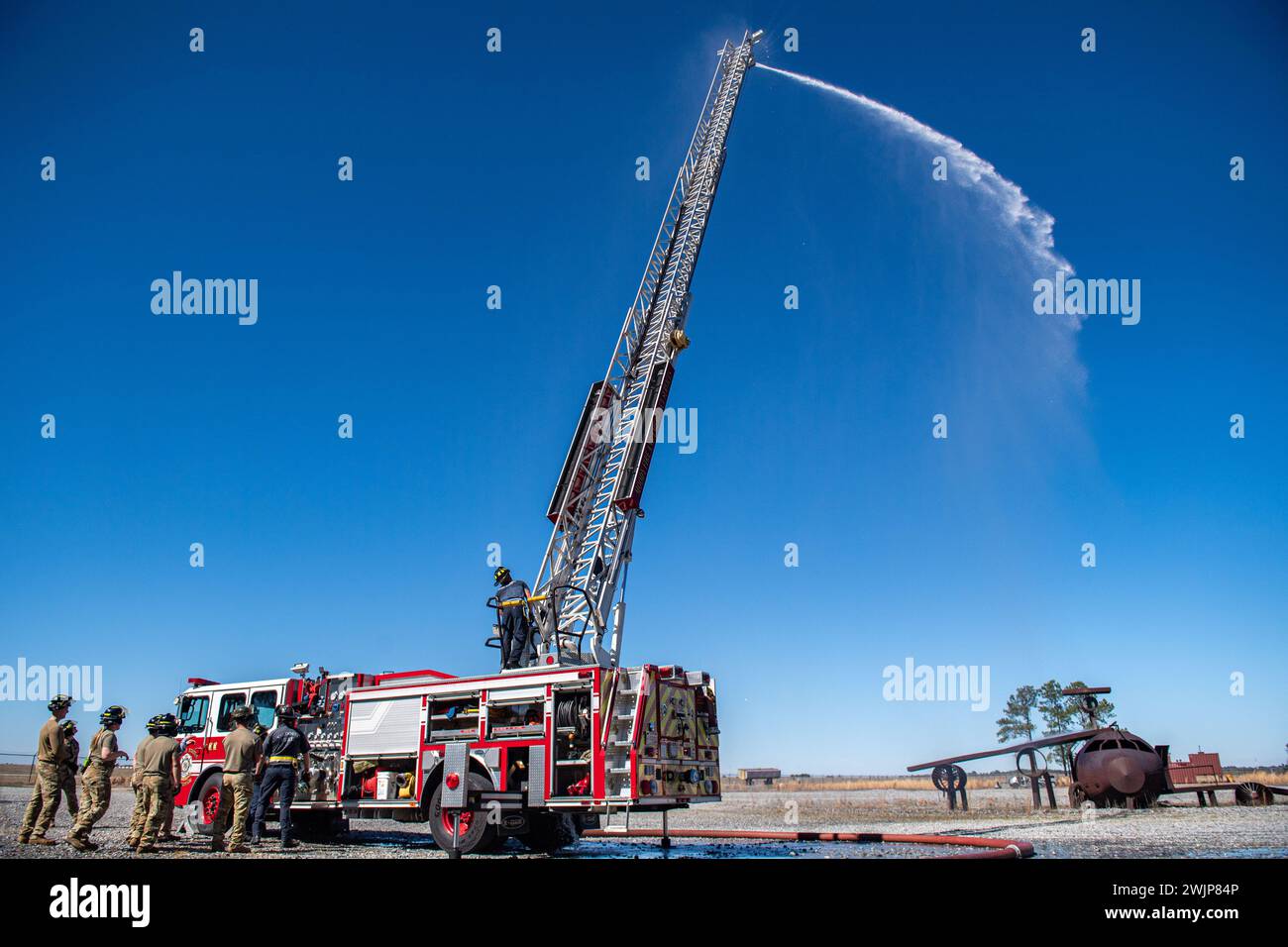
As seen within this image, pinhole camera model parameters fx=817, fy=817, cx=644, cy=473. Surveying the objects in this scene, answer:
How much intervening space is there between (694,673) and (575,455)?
5684 millimetres

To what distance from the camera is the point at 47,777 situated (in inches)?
444

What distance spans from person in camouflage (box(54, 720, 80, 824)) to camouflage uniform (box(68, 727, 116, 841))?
11.6 inches

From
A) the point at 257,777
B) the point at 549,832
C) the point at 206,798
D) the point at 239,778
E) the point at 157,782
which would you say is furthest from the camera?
the point at 206,798

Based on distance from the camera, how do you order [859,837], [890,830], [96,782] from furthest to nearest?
1. [890,830]
2. [859,837]
3. [96,782]

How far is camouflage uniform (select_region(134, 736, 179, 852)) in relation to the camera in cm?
1127

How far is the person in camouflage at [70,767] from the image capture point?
1138cm

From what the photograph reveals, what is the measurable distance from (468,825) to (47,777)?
5.82m

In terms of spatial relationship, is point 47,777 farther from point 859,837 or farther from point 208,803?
point 859,837

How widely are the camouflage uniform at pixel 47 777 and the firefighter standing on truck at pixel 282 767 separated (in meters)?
2.67

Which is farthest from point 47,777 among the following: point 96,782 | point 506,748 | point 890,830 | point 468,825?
point 890,830

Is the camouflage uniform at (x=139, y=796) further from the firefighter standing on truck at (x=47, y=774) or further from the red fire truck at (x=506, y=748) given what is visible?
the red fire truck at (x=506, y=748)

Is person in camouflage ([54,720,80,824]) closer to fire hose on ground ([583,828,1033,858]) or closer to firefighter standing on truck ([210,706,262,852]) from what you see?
firefighter standing on truck ([210,706,262,852])
